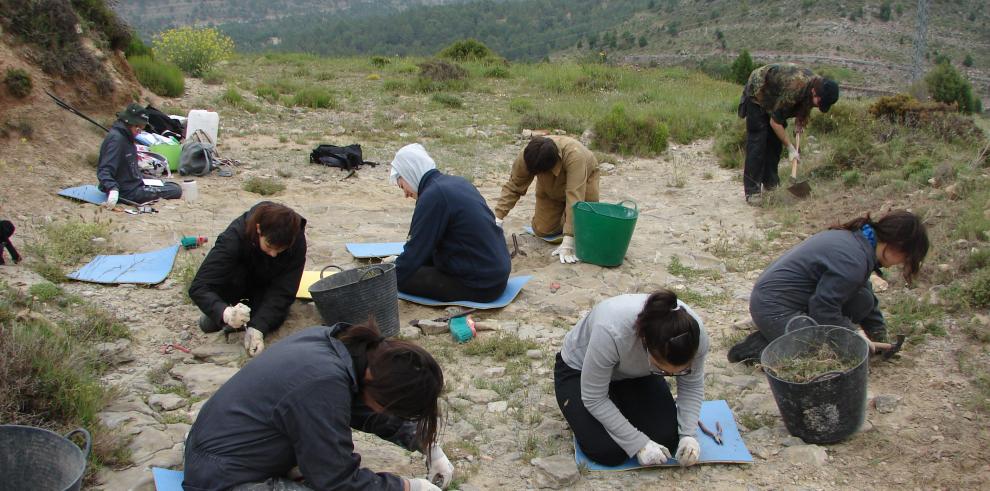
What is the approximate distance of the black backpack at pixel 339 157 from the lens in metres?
8.24

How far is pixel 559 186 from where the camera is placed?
5.78m

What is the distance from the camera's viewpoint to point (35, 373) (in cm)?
297

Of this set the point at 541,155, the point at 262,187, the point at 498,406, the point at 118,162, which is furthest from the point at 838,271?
the point at 118,162

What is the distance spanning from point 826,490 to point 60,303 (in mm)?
4180

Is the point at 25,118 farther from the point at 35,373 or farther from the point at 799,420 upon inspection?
the point at 799,420

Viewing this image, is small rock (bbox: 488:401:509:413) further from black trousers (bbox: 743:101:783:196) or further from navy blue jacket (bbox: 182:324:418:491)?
black trousers (bbox: 743:101:783:196)

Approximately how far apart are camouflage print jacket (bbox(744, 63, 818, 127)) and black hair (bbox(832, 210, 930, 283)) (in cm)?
370

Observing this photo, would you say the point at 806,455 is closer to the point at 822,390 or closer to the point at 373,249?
the point at 822,390

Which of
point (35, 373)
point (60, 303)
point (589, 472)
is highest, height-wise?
point (35, 373)

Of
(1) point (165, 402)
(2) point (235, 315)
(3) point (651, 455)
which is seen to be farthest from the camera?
(2) point (235, 315)

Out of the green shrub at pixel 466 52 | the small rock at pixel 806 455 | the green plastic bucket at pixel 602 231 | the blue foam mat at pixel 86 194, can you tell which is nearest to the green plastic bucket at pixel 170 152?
the blue foam mat at pixel 86 194

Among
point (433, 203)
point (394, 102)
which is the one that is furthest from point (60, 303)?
point (394, 102)

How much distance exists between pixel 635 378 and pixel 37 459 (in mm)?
2255

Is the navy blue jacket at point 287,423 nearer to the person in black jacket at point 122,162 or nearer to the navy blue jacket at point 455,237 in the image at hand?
the navy blue jacket at point 455,237
